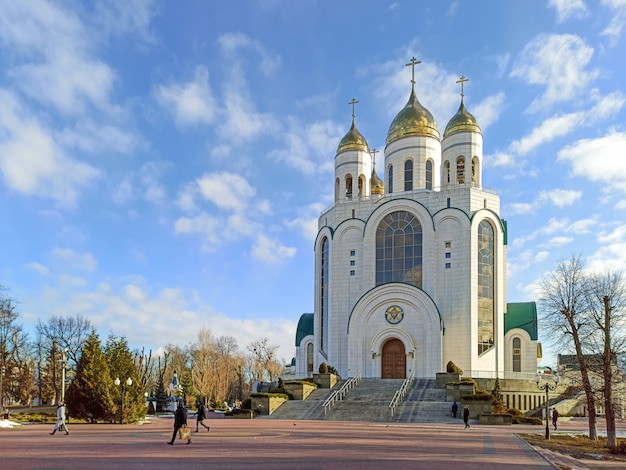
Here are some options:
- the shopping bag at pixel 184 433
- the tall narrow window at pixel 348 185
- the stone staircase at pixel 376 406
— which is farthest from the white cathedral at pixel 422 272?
the shopping bag at pixel 184 433

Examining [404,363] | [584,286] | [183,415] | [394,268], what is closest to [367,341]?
[404,363]

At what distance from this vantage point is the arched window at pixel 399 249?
4612 centimetres

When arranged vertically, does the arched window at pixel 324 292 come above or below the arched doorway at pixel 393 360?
above

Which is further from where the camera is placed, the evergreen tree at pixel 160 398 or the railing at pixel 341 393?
the evergreen tree at pixel 160 398

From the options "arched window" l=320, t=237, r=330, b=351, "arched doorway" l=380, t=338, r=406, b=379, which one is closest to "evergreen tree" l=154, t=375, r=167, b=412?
"arched window" l=320, t=237, r=330, b=351

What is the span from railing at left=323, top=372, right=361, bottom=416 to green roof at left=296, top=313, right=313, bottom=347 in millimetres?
11790

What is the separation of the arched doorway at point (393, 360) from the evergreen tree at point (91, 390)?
825 inches

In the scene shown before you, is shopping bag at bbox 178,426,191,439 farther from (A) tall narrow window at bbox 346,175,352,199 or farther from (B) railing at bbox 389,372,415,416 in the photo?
(A) tall narrow window at bbox 346,175,352,199

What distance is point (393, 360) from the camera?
44.6 metres

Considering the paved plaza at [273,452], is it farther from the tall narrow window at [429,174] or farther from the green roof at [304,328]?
the green roof at [304,328]

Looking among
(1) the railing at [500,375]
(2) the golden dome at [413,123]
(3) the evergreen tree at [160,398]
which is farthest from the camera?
(3) the evergreen tree at [160,398]

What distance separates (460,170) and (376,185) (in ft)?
43.8

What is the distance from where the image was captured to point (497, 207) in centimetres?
4681

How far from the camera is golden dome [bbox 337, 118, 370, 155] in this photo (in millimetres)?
51844
